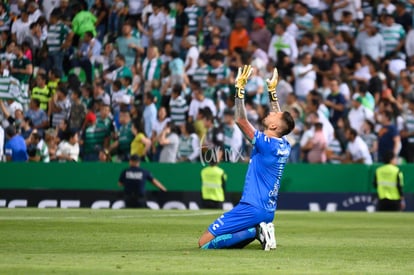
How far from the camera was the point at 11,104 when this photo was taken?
30.3 meters

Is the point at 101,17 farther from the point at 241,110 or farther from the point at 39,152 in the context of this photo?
the point at 241,110

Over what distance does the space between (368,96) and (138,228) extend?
41.4 feet

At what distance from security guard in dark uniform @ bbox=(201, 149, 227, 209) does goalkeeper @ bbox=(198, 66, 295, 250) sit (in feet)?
43.9

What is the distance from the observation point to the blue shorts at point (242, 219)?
14.3 meters

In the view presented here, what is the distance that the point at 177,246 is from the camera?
15.1 metres

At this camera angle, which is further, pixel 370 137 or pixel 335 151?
pixel 335 151

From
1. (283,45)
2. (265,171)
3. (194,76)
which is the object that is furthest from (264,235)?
(283,45)

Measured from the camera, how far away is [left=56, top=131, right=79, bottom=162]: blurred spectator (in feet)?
96.8

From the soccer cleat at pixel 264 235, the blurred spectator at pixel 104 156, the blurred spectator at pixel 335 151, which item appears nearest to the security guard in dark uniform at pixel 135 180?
the blurred spectator at pixel 104 156

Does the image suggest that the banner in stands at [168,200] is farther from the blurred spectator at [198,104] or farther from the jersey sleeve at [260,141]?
the jersey sleeve at [260,141]

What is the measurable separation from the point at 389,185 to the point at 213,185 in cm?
428

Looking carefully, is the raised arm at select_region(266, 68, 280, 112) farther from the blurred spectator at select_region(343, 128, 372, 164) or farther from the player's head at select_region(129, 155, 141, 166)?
the blurred spectator at select_region(343, 128, 372, 164)

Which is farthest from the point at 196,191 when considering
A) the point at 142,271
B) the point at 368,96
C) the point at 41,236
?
the point at 142,271

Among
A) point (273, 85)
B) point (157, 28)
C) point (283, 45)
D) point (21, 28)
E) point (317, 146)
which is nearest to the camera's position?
point (273, 85)
